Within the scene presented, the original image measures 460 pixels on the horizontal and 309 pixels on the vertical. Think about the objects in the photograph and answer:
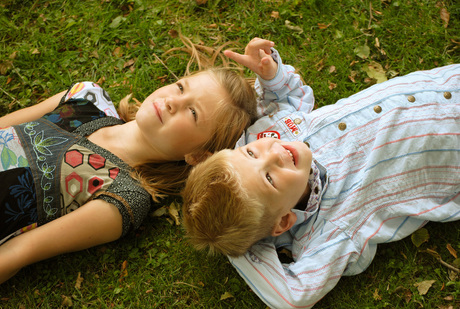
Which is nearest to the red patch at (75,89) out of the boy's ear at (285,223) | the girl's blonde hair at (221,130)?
the girl's blonde hair at (221,130)

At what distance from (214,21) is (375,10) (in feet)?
6.32

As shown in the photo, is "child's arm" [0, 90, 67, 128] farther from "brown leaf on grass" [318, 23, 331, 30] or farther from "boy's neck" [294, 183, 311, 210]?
"brown leaf on grass" [318, 23, 331, 30]

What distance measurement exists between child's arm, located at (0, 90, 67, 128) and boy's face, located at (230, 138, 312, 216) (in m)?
2.21

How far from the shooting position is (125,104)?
4.32 m

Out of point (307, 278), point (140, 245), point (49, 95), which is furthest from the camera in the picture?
point (49, 95)

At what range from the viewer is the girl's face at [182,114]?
11.5ft

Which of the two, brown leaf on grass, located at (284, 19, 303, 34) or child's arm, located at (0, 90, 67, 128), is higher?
brown leaf on grass, located at (284, 19, 303, 34)

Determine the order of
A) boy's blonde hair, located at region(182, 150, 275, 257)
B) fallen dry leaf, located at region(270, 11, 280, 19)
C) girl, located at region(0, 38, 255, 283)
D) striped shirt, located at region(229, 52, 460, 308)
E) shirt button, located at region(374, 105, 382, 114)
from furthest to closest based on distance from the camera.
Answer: fallen dry leaf, located at region(270, 11, 280, 19) → shirt button, located at region(374, 105, 382, 114) → girl, located at region(0, 38, 255, 283) → striped shirt, located at region(229, 52, 460, 308) → boy's blonde hair, located at region(182, 150, 275, 257)

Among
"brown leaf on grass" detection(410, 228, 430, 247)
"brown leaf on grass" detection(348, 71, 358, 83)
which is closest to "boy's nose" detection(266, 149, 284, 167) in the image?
"brown leaf on grass" detection(410, 228, 430, 247)

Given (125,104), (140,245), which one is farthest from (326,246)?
(125,104)

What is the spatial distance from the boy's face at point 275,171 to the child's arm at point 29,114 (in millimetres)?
2215

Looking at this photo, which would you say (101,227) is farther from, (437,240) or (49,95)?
(437,240)

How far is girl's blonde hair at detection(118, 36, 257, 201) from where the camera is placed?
3.70m

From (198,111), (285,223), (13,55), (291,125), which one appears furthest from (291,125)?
(13,55)
